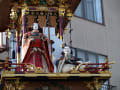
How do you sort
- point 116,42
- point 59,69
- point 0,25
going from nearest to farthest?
1. point 59,69
2. point 0,25
3. point 116,42

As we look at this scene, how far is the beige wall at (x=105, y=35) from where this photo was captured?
2772 cm

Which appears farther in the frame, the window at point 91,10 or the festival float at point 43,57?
the window at point 91,10

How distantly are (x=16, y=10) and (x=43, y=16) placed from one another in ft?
3.40

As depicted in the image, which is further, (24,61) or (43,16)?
(43,16)

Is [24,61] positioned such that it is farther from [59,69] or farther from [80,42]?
[80,42]

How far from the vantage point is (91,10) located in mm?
29156

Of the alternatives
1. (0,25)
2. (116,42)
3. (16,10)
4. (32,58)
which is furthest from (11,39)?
(116,42)

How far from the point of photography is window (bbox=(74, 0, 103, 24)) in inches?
1126

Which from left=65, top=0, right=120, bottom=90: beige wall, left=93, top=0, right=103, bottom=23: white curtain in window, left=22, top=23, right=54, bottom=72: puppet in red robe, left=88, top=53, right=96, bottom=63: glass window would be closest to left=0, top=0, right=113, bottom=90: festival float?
left=22, top=23, right=54, bottom=72: puppet in red robe

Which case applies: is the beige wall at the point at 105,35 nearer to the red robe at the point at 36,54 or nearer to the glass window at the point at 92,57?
the glass window at the point at 92,57

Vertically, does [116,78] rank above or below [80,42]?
below

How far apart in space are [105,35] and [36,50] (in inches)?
427

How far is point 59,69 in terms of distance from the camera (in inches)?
716

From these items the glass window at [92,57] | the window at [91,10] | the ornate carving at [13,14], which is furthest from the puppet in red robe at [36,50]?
the window at [91,10]
